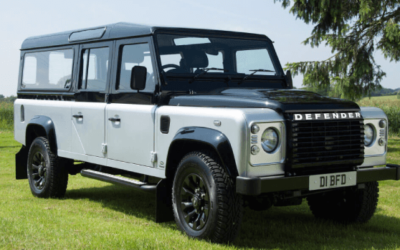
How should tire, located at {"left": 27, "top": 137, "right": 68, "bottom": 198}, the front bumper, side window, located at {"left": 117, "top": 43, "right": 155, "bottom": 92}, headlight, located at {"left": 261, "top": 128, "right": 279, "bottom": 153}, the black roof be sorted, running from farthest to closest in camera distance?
tire, located at {"left": 27, "top": 137, "right": 68, "bottom": 198} < the black roof < side window, located at {"left": 117, "top": 43, "right": 155, "bottom": 92} < headlight, located at {"left": 261, "top": 128, "right": 279, "bottom": 153} < the front bumper

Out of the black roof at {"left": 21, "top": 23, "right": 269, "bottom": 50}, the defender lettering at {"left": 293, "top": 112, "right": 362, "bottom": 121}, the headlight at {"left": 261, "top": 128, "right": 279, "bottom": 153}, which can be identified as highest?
the black roof at {"left": 21, "top": 23, "right": 269, "bottom": 50}

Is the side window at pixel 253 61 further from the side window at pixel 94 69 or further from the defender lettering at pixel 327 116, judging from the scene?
the side window at pixel 94 69

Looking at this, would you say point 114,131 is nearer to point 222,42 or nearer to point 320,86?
point 222,42

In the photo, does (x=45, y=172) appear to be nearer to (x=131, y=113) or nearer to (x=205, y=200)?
(x=131, y=113)

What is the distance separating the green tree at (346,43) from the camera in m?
18.6

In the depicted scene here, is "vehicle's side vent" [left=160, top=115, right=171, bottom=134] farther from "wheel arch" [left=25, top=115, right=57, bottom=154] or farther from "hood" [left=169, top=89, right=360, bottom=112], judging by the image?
"wheel arch" [left=25, top=115, right=57, bottom=154]

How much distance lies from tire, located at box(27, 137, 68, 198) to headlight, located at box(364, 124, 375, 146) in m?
4.61

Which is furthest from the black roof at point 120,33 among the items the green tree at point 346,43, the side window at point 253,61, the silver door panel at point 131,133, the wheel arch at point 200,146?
the green tree at point 346,43

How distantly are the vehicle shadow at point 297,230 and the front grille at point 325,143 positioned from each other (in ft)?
2.86

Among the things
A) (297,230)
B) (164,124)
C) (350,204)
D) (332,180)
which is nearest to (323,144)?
(332,180)

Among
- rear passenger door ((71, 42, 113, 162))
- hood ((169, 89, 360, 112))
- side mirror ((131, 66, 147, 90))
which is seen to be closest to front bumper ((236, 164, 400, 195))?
hood ((169, 89, 360, 112))

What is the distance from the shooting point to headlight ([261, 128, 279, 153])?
15.9 ft

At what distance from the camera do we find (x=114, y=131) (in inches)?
257

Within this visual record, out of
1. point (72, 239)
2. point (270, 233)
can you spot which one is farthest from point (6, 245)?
point (270, 233)
